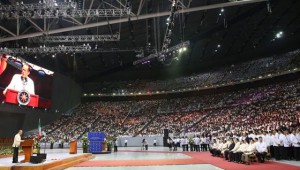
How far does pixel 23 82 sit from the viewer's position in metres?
29.0

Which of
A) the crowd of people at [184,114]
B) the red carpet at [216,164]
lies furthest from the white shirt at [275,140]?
the crowd of people at [184,114]

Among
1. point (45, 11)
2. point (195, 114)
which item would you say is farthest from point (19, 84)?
point (195, 114)

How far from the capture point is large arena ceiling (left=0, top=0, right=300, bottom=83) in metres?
26.6

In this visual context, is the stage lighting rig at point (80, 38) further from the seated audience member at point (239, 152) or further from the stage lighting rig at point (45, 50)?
the seated audience member at point (239, 152)

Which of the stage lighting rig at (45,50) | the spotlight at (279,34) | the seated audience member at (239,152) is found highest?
the spotlight at (279,34)

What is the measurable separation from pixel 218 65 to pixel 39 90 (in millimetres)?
28525

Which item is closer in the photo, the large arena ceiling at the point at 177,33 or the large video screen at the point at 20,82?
the large arena ceiling at the point at 177,33

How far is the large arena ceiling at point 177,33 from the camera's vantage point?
87.4 feet

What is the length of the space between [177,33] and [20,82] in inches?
713

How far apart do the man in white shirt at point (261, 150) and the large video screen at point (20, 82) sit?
22.2 meters

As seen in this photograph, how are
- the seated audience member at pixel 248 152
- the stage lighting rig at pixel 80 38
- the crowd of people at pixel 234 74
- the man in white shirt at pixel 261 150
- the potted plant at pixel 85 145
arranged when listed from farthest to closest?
the crowd of people at pixel 234 74 → the stage lighting rig at pixel 80 38 → the potted plant at pixel 85 145 → the man in white shirt at pixel 261 150 → the seated audience member at pixel 248 152

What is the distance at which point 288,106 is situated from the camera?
27.5 m

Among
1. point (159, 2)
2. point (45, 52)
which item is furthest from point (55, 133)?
point (159, 2)

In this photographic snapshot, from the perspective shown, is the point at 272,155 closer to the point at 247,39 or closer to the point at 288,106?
the point at 288,106
